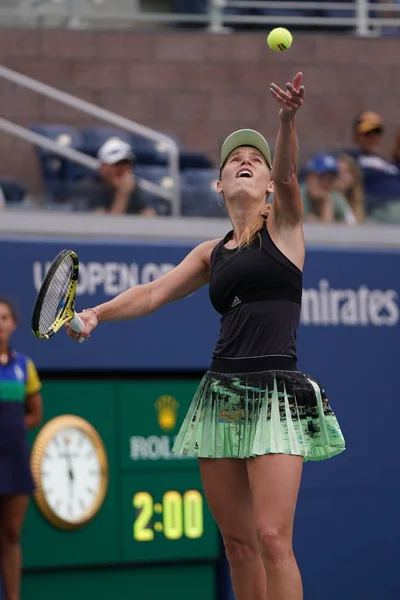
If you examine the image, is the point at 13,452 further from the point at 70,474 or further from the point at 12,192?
the point at 12,192

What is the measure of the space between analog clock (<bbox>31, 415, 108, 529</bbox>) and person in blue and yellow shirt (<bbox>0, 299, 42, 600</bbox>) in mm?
345

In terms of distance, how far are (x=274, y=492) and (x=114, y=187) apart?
4003 millimetres

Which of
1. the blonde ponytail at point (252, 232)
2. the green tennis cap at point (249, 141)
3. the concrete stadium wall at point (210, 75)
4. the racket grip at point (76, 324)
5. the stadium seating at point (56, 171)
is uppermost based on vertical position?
the concrete stadium wall at point (210, 75)

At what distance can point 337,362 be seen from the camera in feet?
26.3

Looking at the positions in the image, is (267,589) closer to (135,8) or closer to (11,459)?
(11,459)

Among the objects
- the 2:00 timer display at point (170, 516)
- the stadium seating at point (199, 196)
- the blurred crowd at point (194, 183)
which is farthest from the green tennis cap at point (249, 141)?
the 2:00 timer display at point (170, 516)

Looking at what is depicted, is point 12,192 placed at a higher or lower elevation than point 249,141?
higher

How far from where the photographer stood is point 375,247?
8.12 m

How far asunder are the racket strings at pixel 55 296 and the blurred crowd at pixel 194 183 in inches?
129

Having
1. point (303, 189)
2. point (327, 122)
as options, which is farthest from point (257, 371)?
point (327, 122)

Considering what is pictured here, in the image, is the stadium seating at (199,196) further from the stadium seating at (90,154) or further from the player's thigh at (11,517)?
the player's thigh at (11,517)

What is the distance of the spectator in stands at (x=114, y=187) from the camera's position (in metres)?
7.60

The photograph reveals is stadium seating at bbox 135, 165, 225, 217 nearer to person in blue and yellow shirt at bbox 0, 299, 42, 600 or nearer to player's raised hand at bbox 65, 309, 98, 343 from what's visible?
person in blue and yellow shirt at bbox 0, 299, 42, 600

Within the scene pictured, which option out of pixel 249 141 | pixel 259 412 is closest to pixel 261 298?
pixel 259 412
